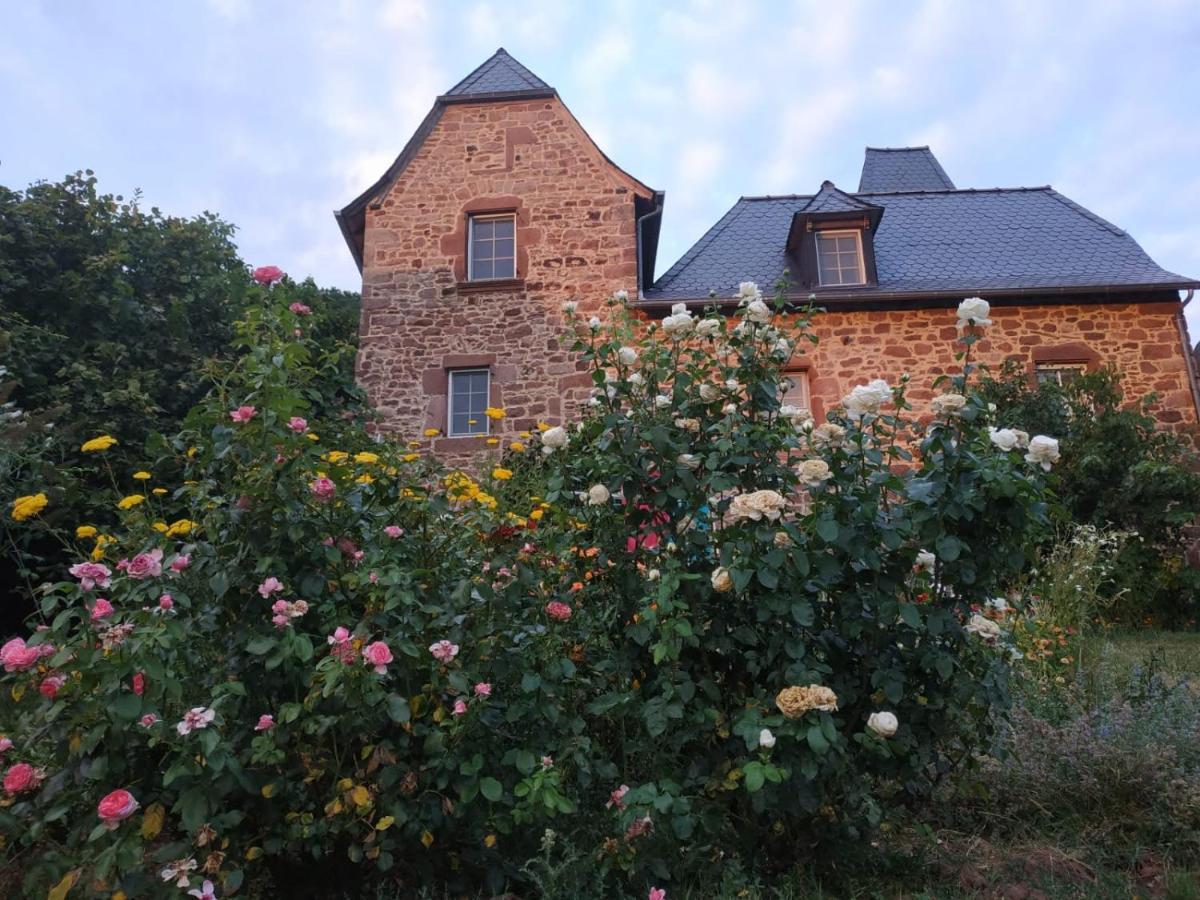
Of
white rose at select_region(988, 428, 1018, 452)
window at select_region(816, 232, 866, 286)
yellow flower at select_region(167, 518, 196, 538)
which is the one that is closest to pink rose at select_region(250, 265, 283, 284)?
yellow flower at select_region(167, 518, 196, 538)

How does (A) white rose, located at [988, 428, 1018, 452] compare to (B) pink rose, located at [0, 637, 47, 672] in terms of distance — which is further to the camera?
(A) white rose, located at [988, 428, 1018, 452]

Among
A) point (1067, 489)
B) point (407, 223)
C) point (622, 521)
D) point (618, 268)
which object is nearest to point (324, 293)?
point (407, 223)

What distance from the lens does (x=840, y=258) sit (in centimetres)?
1116

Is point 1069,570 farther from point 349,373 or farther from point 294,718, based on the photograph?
point 349,373

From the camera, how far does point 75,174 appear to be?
10.4 metres

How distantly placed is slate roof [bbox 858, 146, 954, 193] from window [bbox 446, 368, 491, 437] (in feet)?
24.7

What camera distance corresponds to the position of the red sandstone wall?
10.9 metres

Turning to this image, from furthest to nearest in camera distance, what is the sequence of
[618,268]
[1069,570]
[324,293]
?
[324,293] → [618,268] → [1069,570]

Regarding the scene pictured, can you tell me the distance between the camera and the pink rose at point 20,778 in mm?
2117

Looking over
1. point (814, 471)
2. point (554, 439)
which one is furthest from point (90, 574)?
point (814, 471)

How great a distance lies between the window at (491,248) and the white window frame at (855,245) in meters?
3.95

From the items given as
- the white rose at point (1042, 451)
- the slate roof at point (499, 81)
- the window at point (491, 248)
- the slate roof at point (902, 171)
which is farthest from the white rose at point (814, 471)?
the slate roof at point (902, 171)

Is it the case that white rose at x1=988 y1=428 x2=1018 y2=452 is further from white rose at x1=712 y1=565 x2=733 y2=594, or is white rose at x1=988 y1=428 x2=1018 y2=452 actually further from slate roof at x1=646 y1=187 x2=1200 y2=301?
slate roof at x1=646 y1=187 x2=1200 y2=301

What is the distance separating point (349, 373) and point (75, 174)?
12.9ft
